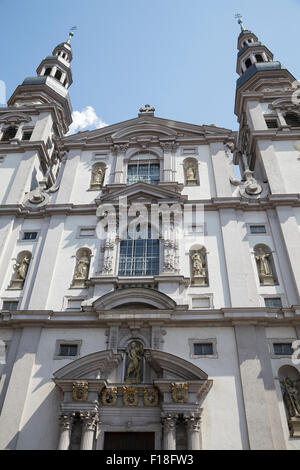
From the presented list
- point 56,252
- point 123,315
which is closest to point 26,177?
point 56,252

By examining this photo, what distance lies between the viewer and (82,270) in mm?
17016

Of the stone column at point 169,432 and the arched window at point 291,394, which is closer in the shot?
the stone column at point 169,432

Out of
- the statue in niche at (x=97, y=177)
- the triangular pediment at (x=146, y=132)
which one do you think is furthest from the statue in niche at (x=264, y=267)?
the statue in niche at (x=97, y=177)

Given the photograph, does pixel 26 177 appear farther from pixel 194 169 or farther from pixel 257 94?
pixel 257 94

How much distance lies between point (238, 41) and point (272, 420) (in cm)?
3401

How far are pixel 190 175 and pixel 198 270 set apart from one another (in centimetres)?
613

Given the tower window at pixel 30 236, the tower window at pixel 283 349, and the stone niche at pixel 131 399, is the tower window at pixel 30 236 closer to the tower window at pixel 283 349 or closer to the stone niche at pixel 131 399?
the stone niche at pixel 131 399

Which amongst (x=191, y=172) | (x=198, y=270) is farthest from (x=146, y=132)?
(x=198, y=270)

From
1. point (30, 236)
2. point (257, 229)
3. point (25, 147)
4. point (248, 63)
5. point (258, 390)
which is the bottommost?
point (258, 390)

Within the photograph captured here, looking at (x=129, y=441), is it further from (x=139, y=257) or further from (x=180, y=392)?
(x=139, y=257)

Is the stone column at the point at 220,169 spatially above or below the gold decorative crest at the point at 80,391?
above

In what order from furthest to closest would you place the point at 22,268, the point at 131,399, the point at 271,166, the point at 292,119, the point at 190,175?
the point at 292,119 → the point at 190,175 → the point at 271,166 → the point at 22,268 → the point at 131,399

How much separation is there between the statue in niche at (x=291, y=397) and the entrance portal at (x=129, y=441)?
4.56 meters

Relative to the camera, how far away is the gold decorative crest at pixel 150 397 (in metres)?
13.1
